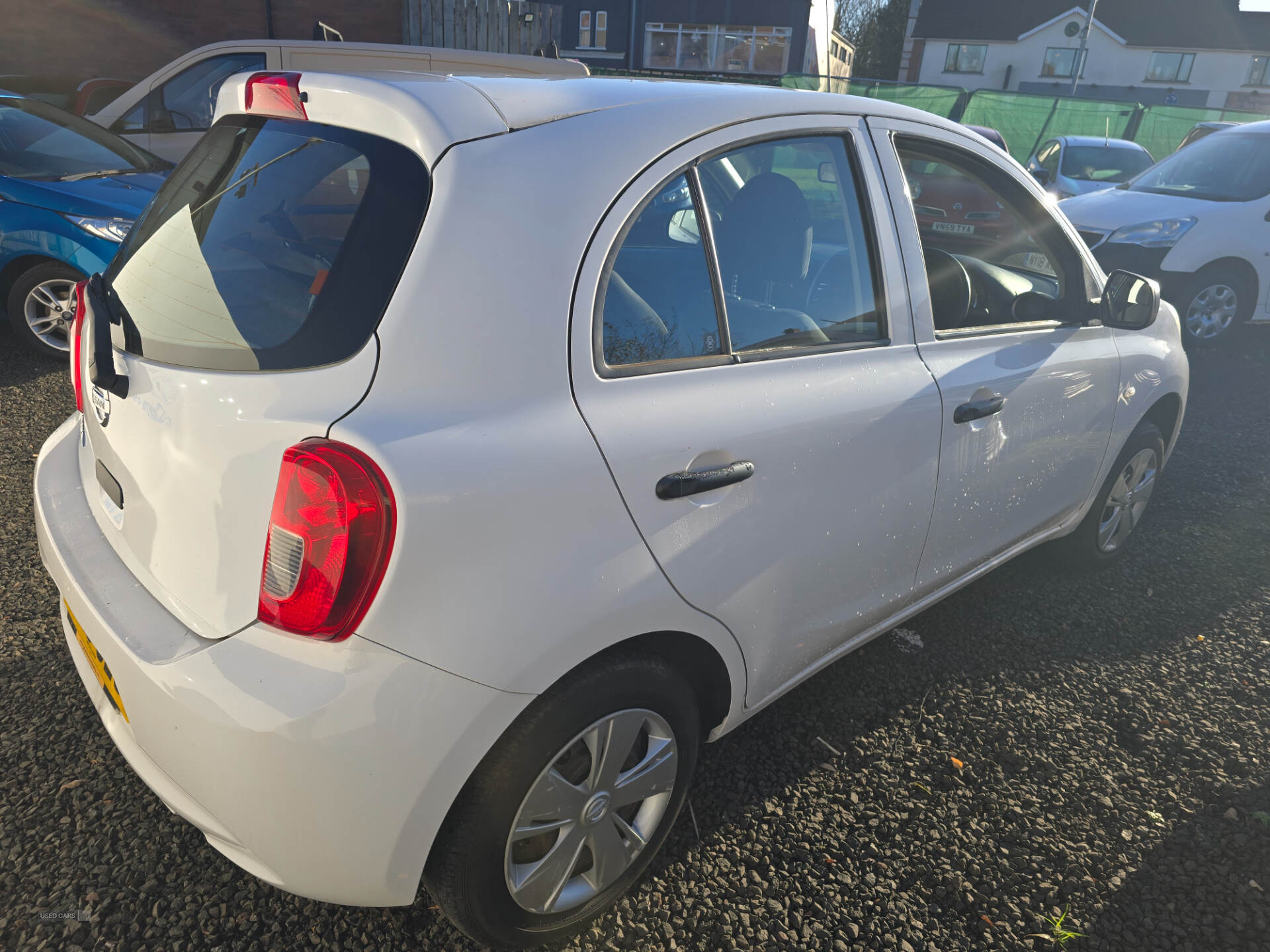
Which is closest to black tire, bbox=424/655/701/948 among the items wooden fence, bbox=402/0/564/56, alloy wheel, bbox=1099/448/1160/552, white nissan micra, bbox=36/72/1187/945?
white nissan micra, bbox=36/72/1187/945

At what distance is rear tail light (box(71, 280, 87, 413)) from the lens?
2094 millimetres

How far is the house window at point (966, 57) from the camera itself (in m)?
46.0

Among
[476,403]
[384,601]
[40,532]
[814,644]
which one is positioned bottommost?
[814,644]

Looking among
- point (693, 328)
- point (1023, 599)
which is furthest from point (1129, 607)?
point (693, 328)

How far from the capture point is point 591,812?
1798mm

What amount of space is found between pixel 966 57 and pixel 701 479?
5333cm

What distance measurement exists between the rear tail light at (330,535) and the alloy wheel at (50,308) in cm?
503

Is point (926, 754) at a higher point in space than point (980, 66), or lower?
lower

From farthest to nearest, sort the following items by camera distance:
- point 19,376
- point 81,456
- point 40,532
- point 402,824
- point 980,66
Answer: point 980,66 < point 19,376 < point 81,456 < point 40,532 < point 402,824

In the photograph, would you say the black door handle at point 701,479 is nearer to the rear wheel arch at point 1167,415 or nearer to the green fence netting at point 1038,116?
the rear wheel arch at point 1167,415

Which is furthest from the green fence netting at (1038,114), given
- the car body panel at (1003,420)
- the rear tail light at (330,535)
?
the rear tail light at (330,535)

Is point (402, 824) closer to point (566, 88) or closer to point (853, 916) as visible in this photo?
point (853, 916)

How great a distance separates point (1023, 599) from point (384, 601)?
114 inches

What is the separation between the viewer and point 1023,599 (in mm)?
3475
